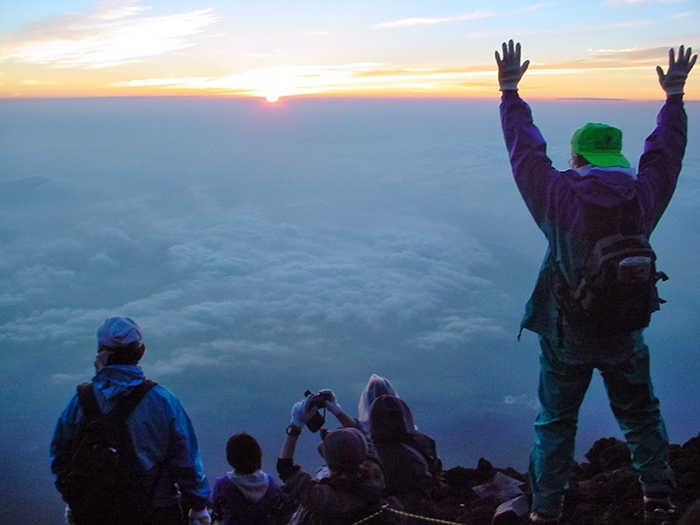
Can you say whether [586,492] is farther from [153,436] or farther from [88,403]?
[88,403]

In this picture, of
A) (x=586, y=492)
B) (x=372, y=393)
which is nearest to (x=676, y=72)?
(x=372, y=393)

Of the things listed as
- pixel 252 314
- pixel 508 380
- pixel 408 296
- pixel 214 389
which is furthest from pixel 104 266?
pixel 508 380

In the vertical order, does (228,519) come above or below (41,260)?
above

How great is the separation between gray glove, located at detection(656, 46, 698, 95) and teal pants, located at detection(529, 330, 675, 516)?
1.46 m

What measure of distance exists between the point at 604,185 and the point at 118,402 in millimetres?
2745

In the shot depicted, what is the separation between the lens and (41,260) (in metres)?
114

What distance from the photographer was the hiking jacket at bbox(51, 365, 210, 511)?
392 cm

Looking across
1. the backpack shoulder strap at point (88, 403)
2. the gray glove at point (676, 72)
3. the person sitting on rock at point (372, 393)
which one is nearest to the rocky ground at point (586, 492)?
the person sitting on rock at point (372, 393)

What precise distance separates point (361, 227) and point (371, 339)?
5890 cm

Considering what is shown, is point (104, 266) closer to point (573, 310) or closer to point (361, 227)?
point (361, 227)

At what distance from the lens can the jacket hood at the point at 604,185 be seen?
4152 millimetres

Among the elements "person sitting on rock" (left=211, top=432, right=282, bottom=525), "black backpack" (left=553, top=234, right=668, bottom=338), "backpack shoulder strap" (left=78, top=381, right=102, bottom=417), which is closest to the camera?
"person sitting on rock" (left=211, top=432, right=282, bottom=525)

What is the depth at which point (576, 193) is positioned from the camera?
4.19 m

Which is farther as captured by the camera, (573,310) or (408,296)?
(408,296)
